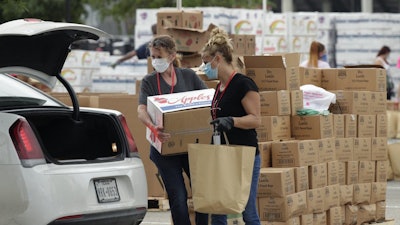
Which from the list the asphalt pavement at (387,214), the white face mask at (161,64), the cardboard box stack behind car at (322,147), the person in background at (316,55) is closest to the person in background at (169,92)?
the white face mask at (161,64)

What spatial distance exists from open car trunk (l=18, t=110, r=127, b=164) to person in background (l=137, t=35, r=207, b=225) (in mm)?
366

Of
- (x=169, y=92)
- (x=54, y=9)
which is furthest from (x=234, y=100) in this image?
(x=54, y=9)

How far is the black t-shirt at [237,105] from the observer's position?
876cm

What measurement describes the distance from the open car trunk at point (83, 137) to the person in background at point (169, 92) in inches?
14.4

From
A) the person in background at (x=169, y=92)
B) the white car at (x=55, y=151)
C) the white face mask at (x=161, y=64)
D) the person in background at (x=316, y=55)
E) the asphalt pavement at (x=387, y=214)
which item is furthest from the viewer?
the person in background at (x=316, y=55)

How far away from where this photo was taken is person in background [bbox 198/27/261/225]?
28.7ft

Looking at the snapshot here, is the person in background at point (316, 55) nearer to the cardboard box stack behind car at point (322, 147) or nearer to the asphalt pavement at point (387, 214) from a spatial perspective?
the asphalt pavement at point (387, 214)

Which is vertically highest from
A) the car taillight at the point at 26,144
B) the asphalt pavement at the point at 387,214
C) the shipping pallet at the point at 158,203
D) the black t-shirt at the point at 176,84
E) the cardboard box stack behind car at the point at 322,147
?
the black t-shirt at the point at 176,84

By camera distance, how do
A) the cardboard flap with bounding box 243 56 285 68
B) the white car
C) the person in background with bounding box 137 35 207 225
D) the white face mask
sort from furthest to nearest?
the cardboard flap with bounding box 243 56 285 68 → the white face mask → the person in background with bounding box 137 35 207 225 → the white car

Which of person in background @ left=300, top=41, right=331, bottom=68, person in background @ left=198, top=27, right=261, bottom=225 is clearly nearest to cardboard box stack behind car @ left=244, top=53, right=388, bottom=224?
person in background @ left=198, top=27, right=261, bottom=225

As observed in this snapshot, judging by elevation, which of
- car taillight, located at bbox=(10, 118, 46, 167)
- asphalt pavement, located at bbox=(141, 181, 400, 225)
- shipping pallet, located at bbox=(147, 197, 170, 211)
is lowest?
asphalt pavement, located at bbox=(141, 181, 400, 225)

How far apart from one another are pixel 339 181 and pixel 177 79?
8.15ft

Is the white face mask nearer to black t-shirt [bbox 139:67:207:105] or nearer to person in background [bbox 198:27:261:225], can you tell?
black t-shirt [bbox 139:67:207:105]

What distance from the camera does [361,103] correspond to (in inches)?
465
